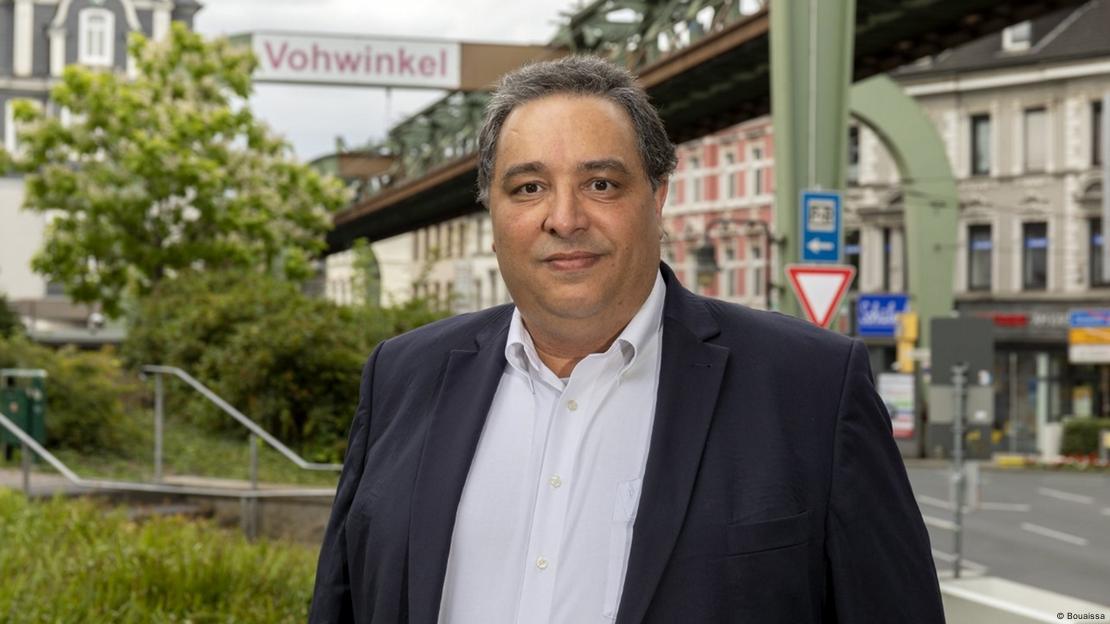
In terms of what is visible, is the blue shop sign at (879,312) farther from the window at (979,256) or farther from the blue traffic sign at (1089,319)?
the window at (979,256)

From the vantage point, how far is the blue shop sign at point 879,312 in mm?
→ 40500

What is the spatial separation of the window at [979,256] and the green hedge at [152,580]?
4487 centimetres

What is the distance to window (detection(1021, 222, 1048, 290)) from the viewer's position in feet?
161

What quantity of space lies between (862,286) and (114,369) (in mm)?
40544

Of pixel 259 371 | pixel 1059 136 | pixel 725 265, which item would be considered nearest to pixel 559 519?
pixel 259 371

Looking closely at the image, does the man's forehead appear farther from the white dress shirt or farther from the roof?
the roof

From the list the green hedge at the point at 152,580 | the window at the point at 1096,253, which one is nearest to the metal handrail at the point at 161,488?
the green hedge at the point at 152,580

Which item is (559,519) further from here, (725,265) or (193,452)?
(725,265)

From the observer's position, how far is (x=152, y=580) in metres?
6.72

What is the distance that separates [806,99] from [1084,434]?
98.5 feet

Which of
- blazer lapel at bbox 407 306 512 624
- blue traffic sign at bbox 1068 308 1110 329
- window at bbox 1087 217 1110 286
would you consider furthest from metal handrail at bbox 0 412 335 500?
window at bbox 1087 217 1110 286

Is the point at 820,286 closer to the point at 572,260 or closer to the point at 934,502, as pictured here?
the point at 572,260

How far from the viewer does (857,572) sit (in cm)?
224

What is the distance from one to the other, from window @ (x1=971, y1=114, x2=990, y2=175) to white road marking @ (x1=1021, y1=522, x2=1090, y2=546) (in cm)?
2779
